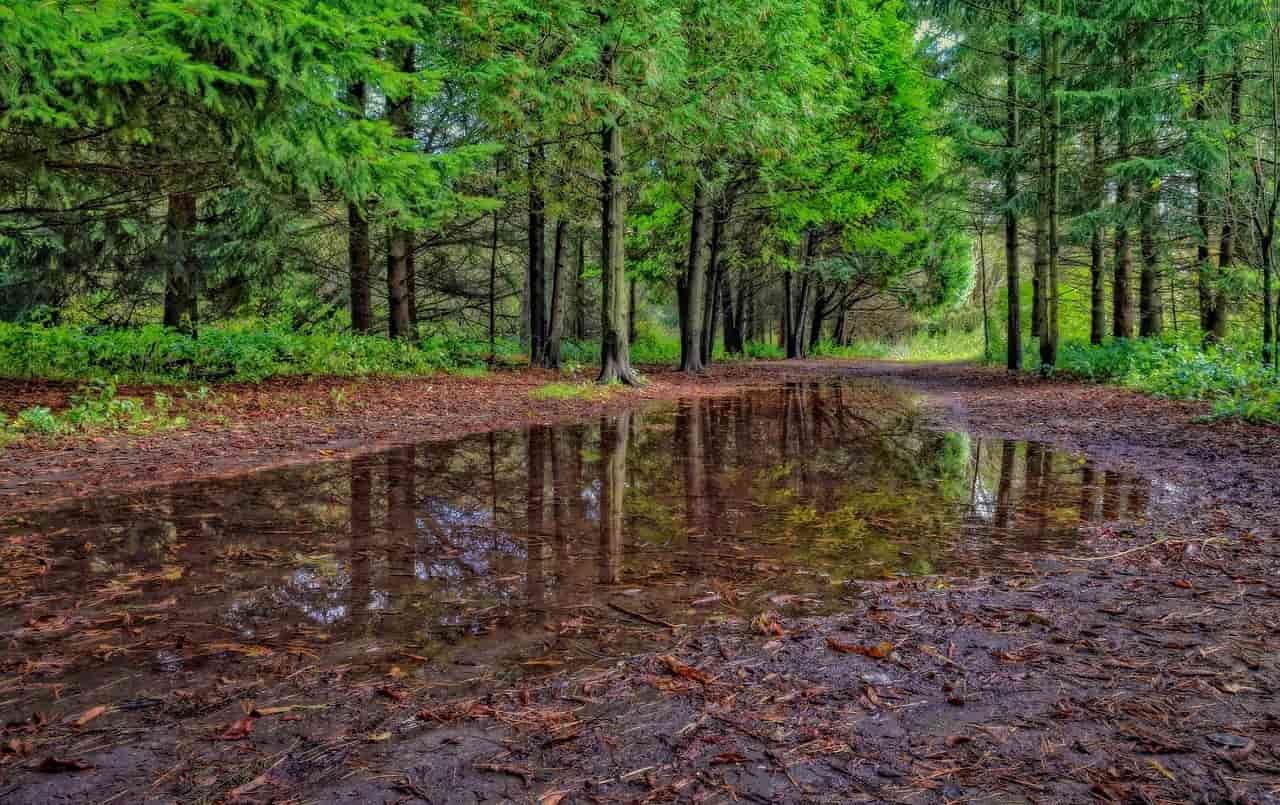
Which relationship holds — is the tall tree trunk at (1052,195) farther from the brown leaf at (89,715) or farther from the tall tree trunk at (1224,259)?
the brown leaf at (89,715)

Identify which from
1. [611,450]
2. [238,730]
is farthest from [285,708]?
[611,450]

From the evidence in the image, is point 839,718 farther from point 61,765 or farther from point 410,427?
point 410,427

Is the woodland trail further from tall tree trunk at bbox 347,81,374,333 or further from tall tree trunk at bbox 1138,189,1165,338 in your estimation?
tall tree trunk at bbox 1138,189,1165,338

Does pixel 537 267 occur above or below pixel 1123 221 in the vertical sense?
below

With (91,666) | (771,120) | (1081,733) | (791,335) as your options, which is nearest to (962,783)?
(1081,733)

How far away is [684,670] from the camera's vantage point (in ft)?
8.05

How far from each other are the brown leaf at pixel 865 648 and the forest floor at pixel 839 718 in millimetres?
11

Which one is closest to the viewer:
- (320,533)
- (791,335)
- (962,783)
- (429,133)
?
(962,783)

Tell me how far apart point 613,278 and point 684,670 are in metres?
12.9

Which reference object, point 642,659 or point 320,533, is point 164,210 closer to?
point 320,533

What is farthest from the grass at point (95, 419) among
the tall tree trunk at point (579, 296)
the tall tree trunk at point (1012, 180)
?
the tall tree trunk at point (579, 296)

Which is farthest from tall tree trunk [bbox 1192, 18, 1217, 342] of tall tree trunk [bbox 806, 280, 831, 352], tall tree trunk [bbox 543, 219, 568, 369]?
tall tree trunk [bbox 806, 280, 831, 352]

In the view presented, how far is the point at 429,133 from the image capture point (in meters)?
17.6

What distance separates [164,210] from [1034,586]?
2265 cm
